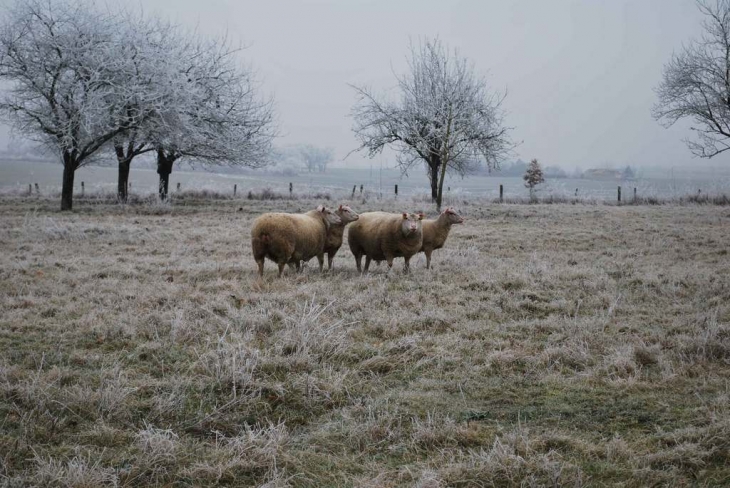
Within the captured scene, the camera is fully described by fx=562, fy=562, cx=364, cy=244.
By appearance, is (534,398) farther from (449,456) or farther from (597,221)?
(597,221)

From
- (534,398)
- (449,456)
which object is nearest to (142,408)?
(449,456)

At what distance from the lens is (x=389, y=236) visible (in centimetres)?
1048

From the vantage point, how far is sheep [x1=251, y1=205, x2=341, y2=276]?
930cm

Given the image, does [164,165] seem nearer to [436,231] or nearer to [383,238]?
[436,231]

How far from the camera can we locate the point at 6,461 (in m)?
3.61

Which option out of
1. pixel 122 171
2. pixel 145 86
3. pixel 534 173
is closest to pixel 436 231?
pixel 145 86

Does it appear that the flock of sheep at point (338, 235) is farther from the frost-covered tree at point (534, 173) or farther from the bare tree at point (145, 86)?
the frost-covered tree at point (534, 173)

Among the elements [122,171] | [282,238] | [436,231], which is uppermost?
[122,171]

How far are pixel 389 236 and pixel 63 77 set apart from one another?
18.2 metres

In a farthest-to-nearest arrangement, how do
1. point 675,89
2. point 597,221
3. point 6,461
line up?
point 675,89 < point 597,221 < point 6,461

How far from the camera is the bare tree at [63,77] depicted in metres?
21.1

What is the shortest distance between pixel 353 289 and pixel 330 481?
5.24 m

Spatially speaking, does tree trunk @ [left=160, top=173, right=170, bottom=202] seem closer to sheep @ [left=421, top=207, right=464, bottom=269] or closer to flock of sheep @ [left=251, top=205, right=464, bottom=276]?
flock of sheep @ [left=251, top=205, right=464, bottom=276]

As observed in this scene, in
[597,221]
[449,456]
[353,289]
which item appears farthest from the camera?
[597,221]
